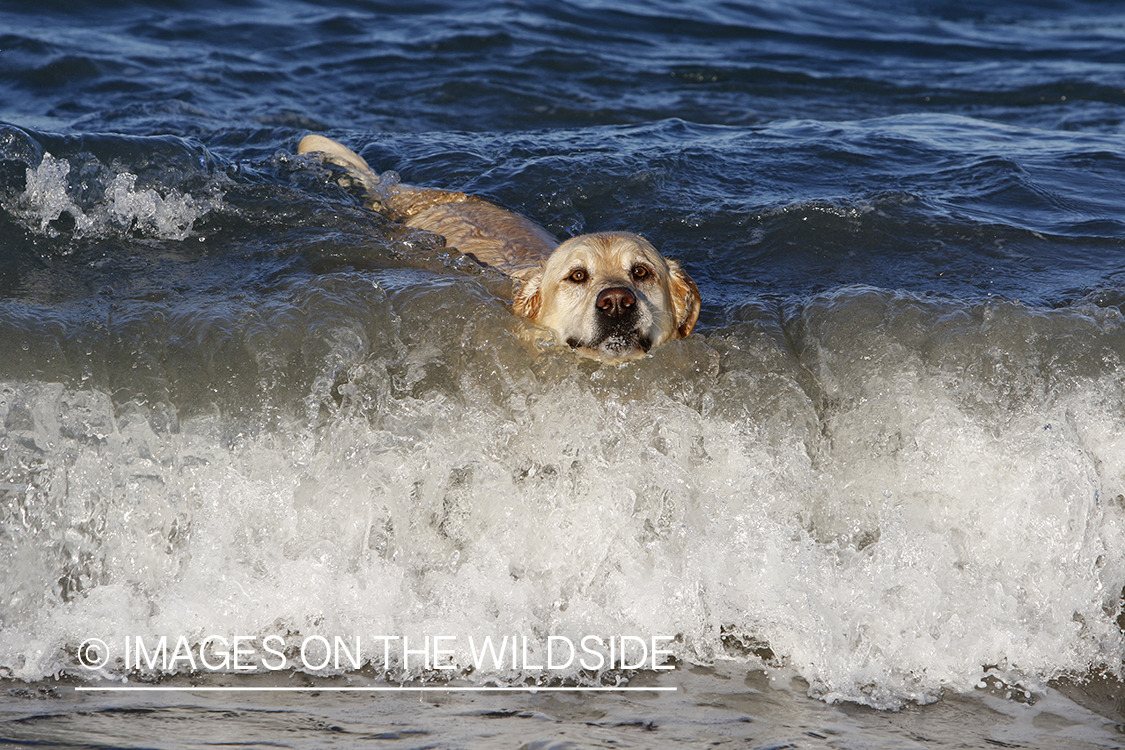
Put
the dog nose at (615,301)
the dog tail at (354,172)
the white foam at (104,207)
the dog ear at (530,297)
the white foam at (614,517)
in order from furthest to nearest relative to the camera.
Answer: the dog tail at (354,172), the white foam at (104,207), the dog ear at (530,297), the dog nose at (615,301), the white foam at (614,517)

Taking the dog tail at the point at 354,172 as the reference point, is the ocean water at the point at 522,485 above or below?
below

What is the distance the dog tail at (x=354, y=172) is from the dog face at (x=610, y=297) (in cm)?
189

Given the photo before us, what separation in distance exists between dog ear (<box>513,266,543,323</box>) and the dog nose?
45 cm

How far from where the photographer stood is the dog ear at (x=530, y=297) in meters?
5.02

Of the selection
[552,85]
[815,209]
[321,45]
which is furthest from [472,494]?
[321,45]

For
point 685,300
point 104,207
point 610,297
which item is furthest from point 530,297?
point 104,207

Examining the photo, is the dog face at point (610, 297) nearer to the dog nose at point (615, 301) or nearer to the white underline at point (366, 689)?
the dog nose at point (615, 301)

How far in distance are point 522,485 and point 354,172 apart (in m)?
3.63

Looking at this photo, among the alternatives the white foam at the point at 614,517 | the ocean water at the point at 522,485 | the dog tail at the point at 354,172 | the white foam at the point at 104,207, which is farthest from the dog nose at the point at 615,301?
the white foam at the point at 104,207

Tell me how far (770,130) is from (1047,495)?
5.67 meters

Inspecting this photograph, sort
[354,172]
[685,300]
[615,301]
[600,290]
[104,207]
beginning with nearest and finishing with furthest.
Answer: [615,301]
[600,290]
[685,300]
[104,207]
[354,172]

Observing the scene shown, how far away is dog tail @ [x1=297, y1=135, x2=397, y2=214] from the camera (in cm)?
663

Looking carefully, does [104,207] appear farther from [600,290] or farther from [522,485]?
[522,485]

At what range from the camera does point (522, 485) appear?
157 inches
